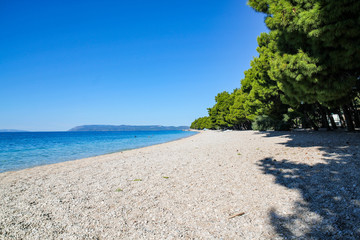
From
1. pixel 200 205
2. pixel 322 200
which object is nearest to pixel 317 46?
pixel 322 200

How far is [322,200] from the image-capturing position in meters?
3.74

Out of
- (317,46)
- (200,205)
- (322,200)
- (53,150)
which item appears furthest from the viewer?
(53,150)

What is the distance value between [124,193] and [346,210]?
16.2 ft

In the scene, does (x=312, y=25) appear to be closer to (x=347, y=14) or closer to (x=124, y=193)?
(x=347, y=14)

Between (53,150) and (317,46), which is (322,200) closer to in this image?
(317,46)

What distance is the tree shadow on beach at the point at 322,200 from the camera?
112 inches

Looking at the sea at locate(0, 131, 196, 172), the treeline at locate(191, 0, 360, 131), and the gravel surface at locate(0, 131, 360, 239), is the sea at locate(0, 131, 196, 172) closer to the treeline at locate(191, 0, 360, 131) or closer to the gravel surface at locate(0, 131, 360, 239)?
the gravel surface at locate(0, 131, 360, 239)

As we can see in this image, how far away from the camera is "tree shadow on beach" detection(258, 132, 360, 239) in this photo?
285 centimetres

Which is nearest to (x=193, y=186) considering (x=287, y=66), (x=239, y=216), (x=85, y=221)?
(x=239, y=216)

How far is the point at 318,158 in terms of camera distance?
6.65m

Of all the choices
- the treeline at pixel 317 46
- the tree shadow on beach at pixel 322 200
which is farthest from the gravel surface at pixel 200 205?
the treeline at pixel 317 46

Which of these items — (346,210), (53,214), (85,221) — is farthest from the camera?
(53,214)

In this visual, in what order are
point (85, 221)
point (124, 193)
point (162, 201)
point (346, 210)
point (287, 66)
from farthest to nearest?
1. point (287, 66)
2. point (124, 193)
3. point (162, 201)
4. point (85, 221)
5. point (346, 210)

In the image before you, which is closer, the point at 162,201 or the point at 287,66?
the point at 162,201
